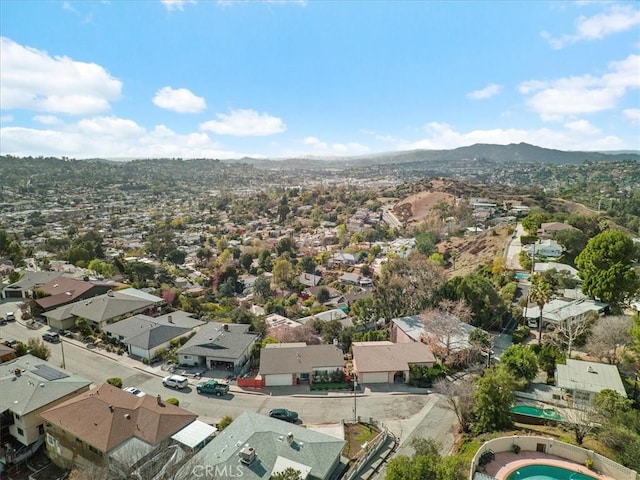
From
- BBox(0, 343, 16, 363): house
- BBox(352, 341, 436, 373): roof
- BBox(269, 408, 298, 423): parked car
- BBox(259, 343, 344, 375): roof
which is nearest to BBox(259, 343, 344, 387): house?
BBox(259, 343, 344, 375): roof

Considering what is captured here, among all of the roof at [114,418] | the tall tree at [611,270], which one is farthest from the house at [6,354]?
the tall tree at [611,270]

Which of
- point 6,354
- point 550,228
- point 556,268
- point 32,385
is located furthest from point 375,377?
point 550,228

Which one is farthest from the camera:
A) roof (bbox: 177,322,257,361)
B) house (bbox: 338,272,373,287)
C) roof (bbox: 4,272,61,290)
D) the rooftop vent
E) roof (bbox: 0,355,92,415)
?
house (bbox: 338,272,373,287)

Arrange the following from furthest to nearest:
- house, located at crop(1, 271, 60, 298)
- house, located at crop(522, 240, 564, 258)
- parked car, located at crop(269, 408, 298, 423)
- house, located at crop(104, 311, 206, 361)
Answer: house, located at crop(522, 240, 564, 258) → house, located at crop(1, 271, 60, 298) → house, located at crop(104, 311, 206, 361) → parked car, located at crop(269, 408, 298, 423)

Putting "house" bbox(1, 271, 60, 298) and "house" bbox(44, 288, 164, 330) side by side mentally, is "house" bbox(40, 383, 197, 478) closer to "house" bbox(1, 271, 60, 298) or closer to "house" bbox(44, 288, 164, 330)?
"house" bbox(44, 288, 164, 330)

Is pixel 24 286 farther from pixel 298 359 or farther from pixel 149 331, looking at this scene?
pixel 298 359

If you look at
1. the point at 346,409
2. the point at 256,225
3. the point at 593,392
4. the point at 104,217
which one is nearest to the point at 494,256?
the point at 593,392

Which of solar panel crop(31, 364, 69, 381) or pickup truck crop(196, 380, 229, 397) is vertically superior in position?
solar panel crop(31, 364, 69, 381)

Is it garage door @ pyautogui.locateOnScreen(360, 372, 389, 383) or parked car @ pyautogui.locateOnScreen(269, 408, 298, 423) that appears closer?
parked car @ pyautogui.locateOnScreen(269, 408, 298, 423)

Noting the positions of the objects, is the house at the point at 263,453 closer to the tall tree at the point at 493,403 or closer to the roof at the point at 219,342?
the tall tree at the point at 493,403
